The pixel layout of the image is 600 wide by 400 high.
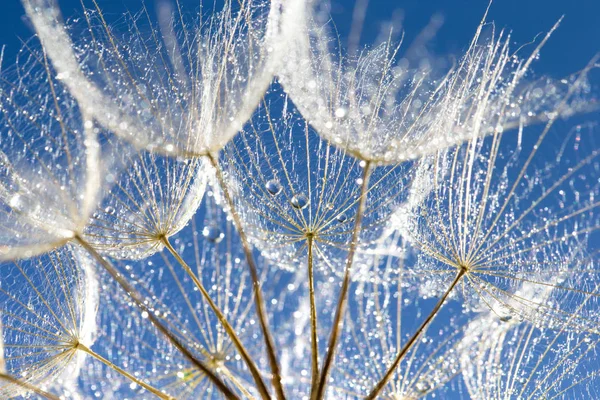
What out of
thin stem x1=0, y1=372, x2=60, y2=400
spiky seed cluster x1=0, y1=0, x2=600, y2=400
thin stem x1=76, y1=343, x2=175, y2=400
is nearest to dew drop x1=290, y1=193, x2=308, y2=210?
spiky seed cluster x1=0, y1=0, x2=600, y2=400

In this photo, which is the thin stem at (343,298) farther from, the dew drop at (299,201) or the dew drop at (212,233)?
the dew drop at (212,233)

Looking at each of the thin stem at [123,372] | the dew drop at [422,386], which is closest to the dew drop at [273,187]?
the thin stem at [123,372]

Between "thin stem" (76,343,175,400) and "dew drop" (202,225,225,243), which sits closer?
"thin stem" (76,343,175,400)

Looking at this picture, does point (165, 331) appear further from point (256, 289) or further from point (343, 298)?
point (343, 298)

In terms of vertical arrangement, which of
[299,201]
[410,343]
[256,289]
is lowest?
[410,343]

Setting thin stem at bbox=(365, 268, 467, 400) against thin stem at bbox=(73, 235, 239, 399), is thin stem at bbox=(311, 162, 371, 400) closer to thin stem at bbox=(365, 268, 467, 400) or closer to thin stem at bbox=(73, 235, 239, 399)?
thin stem at bbox=(365, 268, 467, 400)

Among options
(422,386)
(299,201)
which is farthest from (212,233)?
(422,386)
